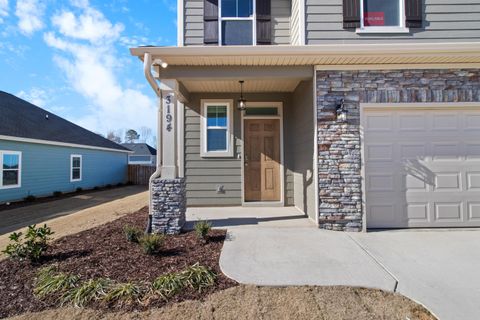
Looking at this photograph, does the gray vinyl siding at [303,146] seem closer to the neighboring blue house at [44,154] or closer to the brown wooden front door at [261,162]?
the brown wooden front door at [261,162]

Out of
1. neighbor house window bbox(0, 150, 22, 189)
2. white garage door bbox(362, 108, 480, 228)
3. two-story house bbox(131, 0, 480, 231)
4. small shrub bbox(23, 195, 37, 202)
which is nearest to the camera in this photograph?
two-story house bbox(131, 0, 480, 231)

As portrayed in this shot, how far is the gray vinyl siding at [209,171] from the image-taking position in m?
6.72

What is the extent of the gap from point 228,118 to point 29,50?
315 inches

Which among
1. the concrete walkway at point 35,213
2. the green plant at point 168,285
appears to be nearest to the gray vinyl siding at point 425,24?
the green plant at point 168,285

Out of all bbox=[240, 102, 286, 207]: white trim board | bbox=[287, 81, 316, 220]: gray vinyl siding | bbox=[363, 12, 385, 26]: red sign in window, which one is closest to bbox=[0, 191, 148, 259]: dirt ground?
bbox=[240, 102, 286, 207]: white trim board

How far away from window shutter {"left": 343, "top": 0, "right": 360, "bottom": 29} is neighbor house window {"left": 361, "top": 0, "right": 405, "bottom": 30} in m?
0.16

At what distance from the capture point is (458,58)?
14.9 feet

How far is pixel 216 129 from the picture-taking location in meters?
6.78

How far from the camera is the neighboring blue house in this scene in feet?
30.8

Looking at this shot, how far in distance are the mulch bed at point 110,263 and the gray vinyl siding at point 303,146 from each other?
1984 mm

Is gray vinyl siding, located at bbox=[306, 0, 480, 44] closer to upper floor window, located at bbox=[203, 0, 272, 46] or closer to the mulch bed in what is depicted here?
upper floor window, located at bbox=[203, 0, 272, 46]

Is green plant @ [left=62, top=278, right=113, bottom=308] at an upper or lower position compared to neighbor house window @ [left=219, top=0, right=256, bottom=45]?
lower

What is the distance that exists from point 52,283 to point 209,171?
4.25 meters

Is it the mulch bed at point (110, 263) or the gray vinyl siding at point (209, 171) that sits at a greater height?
the gray vinyl siding at point (209, 171)
